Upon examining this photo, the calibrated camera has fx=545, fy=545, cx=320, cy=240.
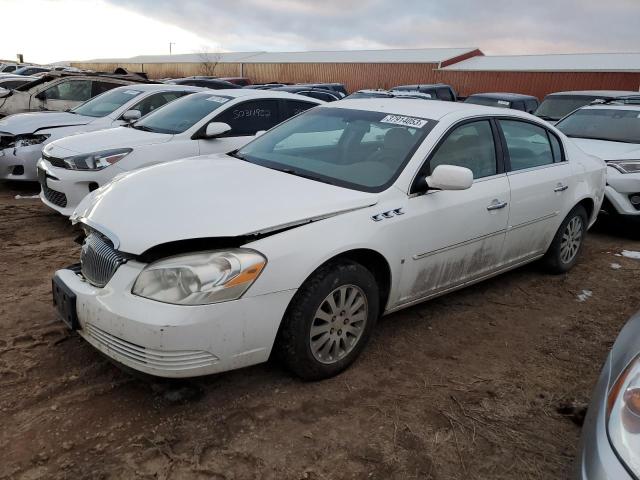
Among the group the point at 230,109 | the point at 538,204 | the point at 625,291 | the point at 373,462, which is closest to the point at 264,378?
the point at 373,462

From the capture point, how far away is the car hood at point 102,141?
19.1ft

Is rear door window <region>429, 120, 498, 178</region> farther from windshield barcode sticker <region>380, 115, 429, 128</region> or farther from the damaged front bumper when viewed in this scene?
the damaged front bumper

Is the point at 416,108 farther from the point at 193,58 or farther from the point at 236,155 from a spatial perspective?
the point at 193,58

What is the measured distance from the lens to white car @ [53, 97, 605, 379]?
264 centimetres

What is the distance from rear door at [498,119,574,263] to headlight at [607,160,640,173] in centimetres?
209

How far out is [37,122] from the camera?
7.59 metres

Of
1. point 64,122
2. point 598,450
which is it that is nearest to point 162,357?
point 598,450

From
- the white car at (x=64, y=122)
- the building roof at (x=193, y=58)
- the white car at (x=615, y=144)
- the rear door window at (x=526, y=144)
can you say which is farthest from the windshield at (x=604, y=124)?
the building roof at (x=193, y=58)

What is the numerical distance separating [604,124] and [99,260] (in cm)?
741

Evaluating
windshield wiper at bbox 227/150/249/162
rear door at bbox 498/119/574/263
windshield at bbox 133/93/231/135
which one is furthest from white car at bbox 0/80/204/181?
rear door at bbox 498/119/574/263

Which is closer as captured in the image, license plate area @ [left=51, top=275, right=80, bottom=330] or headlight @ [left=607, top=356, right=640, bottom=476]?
headlight @ [left=607, top=356, right=640, bottom=476]

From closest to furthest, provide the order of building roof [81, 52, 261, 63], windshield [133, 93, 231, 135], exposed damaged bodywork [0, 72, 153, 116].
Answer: windshield [133, 93, 231, 135]
exposed damaged bodywork [0, 72, 153, 116]
building roof [81, 52, 261, 63]

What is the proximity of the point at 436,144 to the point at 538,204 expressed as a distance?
132cm

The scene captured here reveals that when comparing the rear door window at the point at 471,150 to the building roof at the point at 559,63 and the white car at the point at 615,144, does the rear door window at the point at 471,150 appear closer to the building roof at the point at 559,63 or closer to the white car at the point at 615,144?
the white car at the point at 615,144
